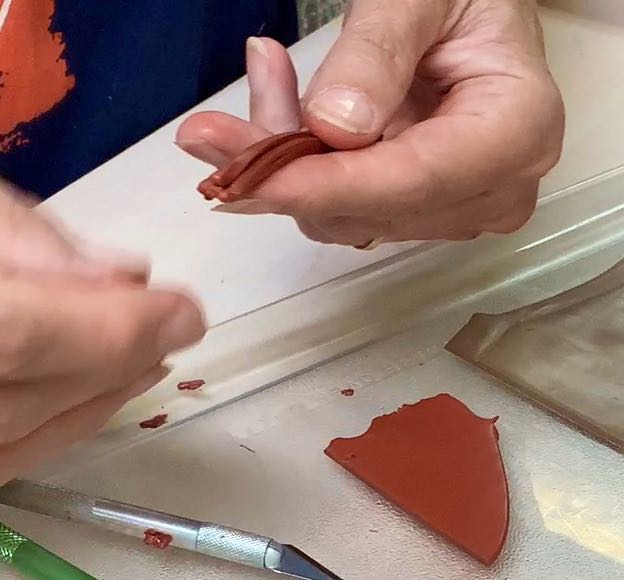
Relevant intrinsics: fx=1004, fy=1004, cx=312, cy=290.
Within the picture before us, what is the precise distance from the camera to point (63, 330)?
0.26 metres

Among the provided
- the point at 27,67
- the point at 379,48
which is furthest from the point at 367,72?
the point at 27,67

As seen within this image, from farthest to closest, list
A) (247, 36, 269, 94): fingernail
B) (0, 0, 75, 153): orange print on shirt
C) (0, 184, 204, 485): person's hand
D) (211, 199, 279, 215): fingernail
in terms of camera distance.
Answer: (0, 0, 75, 153): orange print on shirt
(247, 36, 269, 94): fingernail
(211, 199, 279, 215): fingernail
(0, 184, 204, 485): person's hand

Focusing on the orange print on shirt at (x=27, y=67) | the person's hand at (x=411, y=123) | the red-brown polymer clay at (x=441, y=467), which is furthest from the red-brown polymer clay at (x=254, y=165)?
the orange print on shirt at (x=27, y=67)

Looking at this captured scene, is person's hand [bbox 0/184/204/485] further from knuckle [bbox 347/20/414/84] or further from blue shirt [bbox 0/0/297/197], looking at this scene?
blue shirt [bbox 0/0/297/197]

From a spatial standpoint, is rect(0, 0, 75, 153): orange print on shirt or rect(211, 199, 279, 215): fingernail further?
rect(0, 0, 75, 153): orange print on shirt

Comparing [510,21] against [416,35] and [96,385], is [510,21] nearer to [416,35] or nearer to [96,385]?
[416,35]

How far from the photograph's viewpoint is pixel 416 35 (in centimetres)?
45

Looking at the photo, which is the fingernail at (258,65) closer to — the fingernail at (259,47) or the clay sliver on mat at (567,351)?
the fingernail at (259,47)

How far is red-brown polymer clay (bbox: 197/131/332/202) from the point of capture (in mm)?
335

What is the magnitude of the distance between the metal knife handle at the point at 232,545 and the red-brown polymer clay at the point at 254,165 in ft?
0.39

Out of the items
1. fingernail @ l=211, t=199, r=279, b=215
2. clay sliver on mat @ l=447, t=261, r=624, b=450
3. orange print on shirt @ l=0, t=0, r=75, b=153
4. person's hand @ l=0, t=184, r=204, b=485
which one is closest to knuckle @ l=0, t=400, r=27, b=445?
person's hand @ l=0, t=184, r=204, b=485

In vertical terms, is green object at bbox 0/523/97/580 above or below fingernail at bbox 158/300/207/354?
below

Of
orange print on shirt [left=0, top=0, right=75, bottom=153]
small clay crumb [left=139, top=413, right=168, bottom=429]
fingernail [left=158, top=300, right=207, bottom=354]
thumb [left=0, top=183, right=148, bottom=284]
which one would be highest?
thumb [left=0, top=183, right=148, bottom=284]

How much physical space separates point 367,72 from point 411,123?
0.12 metres
